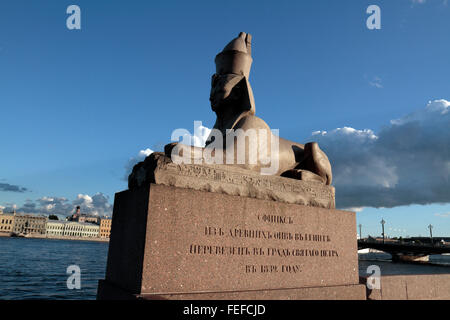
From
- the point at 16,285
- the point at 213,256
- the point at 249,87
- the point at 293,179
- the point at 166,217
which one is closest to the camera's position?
the point at 166,217

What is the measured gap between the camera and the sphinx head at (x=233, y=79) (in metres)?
4.84

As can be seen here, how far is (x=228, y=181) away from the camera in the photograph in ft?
12.5

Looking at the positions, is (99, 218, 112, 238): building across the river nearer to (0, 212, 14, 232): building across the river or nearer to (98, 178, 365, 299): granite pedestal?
(0, 212, 14, 232): building across the river

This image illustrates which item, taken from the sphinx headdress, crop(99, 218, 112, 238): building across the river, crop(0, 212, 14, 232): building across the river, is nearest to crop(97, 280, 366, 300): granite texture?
the sphinx headdress

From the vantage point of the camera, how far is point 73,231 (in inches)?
3551

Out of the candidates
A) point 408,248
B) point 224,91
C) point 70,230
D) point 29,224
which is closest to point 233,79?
point 224,91

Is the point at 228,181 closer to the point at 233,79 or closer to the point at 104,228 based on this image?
the point at 233,79

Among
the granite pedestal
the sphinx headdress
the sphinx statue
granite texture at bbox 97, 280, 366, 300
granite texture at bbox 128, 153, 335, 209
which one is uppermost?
the sphinx headdress

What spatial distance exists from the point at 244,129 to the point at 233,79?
3.20 ft

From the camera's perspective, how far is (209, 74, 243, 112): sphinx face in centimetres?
484

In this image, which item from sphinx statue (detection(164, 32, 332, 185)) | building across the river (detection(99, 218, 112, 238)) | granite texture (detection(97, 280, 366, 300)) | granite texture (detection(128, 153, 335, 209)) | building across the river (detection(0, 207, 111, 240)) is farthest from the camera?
building across the river (detection(99, 218, 112, 238))
